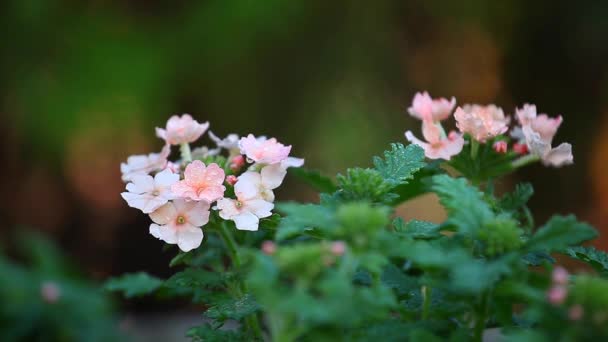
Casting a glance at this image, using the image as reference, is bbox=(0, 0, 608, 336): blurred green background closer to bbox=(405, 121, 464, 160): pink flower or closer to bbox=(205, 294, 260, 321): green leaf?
bbox=(405, 121, 464, 160): pink flower

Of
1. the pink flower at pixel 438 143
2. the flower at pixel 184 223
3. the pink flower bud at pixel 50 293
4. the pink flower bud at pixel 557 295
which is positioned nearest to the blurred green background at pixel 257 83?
the pink flower bud at pixel 50 293

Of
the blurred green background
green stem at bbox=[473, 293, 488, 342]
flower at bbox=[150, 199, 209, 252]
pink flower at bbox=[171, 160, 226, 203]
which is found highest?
the blurred green background

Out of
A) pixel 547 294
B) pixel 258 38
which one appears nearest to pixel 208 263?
pixel 547 294

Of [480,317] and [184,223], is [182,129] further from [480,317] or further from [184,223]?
[480,317]

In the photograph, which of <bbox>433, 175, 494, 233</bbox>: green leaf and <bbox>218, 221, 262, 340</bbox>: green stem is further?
<bbox>218, 221, 262, 340</bbox>: green stem

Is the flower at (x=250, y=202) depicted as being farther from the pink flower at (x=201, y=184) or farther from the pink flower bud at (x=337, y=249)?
the pink flower bud at (x=337, y=249)

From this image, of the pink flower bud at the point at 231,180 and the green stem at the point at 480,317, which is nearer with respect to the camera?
the green stem at the point at 480,317

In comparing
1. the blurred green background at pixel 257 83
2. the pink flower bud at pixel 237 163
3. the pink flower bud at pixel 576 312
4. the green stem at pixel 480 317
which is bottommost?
the pink flower bud at pixel 576 312

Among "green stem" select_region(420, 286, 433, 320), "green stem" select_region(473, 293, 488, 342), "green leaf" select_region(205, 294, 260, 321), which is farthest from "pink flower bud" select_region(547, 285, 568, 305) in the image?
"green leaf" select_region(205, 294, 260, 321)
